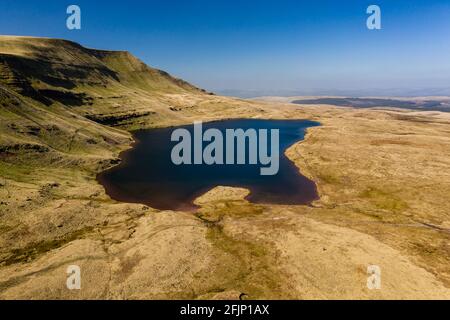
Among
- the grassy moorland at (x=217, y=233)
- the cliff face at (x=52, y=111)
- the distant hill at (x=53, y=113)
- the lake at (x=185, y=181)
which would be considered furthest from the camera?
the cliff face at (x=52, y=111)

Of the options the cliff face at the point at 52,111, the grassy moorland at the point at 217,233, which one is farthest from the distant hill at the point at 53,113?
the grassy moorland at the point at 217,233

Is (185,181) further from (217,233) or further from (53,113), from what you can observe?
(53,113)

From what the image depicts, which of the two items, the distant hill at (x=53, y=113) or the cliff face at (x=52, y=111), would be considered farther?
the cliff face at (x=52, y=111)

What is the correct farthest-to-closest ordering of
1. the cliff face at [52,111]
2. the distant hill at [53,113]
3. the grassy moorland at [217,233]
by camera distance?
the cliff face at [52,111] → the distant hill at [53,113] → the grassy moorland at [217,233]

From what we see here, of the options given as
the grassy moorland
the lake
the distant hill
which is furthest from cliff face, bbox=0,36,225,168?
the lake

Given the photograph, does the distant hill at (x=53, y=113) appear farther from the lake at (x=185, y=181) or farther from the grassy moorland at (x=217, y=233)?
the lake at (x=185, y=181)

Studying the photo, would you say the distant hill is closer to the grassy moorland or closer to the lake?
the grassy moorland
